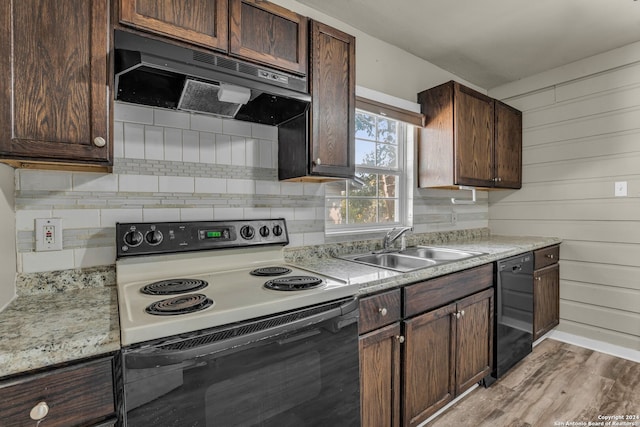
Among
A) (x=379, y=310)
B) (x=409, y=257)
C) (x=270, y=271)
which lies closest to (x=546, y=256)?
(x=409, y=257)

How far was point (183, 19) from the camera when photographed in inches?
49.1

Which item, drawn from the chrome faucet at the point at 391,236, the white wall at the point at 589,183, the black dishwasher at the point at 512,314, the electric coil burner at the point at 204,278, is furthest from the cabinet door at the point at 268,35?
the white wall at the point at 589,183

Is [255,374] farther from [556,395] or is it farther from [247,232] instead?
[556,395]

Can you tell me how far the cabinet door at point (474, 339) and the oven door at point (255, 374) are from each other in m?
0.89

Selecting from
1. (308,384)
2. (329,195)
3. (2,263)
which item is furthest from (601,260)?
(2,263)

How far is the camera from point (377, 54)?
2404 mm

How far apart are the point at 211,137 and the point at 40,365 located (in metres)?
1.17

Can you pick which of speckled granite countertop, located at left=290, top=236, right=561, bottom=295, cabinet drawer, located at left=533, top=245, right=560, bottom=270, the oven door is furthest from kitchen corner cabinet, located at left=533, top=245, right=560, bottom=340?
the oven door

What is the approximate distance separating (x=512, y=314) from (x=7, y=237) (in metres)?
2.80

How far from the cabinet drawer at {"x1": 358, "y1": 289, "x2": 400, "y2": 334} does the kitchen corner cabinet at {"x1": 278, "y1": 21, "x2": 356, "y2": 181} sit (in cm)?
70

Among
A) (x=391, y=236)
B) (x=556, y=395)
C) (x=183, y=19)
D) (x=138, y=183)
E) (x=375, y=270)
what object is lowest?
(x=556, y=395)

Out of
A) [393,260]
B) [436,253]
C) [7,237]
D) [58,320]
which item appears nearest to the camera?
[58,320]

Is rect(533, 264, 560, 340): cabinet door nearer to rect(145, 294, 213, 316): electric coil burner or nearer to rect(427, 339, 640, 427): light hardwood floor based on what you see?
rect(427, 339, 640, 427): light hardwood floor

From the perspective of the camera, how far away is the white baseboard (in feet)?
8.20
